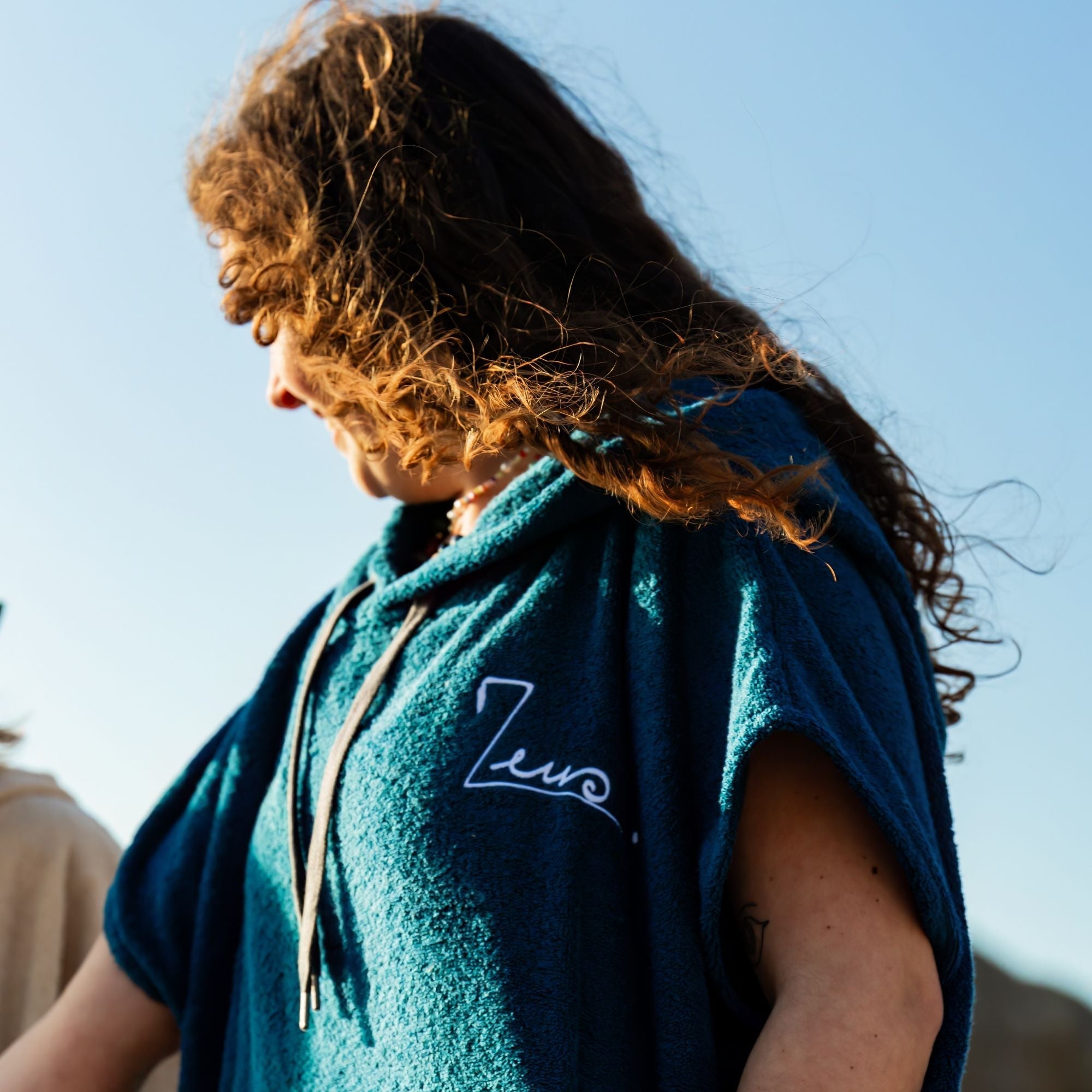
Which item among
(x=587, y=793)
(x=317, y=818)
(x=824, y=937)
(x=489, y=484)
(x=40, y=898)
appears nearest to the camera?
(x=824, y=937)

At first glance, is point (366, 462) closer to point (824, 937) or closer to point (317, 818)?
point (317, 818)

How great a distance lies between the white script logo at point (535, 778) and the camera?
95 centimetres

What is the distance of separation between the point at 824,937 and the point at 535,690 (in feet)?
0.93

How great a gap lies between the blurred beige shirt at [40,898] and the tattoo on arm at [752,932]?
4.68ft

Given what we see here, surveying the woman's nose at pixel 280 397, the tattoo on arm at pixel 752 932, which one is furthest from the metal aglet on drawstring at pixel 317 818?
the tattoo on arm at pixel 752 932

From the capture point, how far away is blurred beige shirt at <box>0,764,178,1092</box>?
2.04 metres

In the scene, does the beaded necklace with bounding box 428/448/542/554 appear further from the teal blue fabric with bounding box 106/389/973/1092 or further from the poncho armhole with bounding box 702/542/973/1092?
the poncho armhole with bounding box 702/542/973/1092

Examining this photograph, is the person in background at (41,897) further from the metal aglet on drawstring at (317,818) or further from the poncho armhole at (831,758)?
the poncho armhole at (831,758)

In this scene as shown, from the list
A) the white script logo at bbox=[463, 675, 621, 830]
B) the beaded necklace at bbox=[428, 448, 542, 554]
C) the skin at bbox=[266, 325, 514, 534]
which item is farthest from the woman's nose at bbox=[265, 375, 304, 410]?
the white script logo at bbox=[463, 675, 621, 830]

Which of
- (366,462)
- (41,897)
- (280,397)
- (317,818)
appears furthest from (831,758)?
(41,897)

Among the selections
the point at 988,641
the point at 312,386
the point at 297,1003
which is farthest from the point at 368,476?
the point at 988,641

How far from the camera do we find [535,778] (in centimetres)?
96

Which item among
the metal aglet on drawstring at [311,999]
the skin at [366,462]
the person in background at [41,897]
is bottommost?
the person in background at [41,897]

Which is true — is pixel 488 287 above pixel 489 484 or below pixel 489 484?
above
